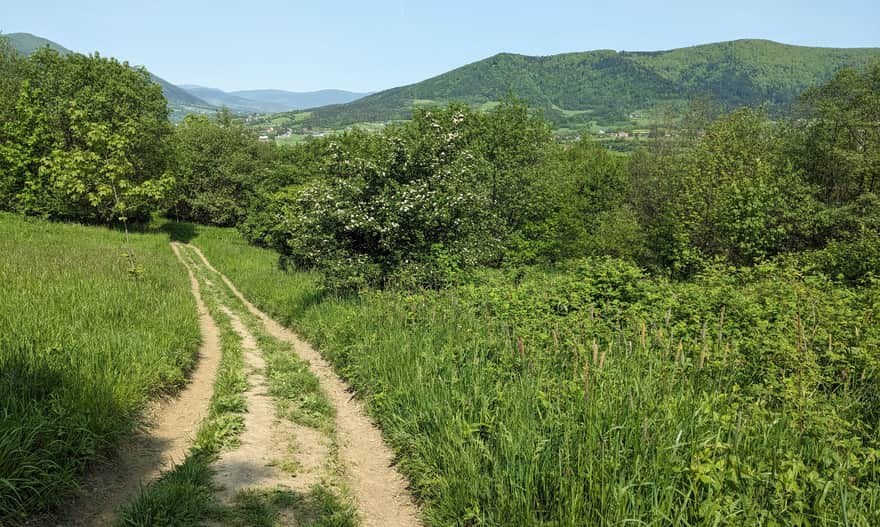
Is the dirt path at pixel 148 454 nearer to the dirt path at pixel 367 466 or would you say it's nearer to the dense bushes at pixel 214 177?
the dirt path at pixel 367 466

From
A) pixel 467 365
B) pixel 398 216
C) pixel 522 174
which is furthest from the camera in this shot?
pixel 522 174

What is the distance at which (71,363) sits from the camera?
21.6ft

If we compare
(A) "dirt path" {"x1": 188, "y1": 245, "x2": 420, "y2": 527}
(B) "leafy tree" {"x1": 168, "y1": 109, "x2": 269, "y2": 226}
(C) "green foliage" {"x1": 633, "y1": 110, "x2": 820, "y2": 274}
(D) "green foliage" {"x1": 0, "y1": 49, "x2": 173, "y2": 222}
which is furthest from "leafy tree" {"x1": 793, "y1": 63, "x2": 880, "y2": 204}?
(B) "leafy tree" {"x1": 168, "y1": 109, "x2": 269, "y2": 226}

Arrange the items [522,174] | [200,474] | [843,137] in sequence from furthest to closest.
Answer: [522,174] → [843,137] → [200,474]

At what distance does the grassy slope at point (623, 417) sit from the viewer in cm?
397

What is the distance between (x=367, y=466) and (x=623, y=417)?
3.47m

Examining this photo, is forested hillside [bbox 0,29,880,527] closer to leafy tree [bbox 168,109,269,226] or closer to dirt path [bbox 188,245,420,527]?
dirt path [bbox 188,245,420,527]

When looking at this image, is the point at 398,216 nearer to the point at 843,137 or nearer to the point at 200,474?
the point at 200,474

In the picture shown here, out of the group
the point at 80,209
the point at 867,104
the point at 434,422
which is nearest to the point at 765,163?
the point at 867,104

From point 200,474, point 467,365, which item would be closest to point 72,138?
point 200,474

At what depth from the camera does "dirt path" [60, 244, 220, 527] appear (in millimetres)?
4840

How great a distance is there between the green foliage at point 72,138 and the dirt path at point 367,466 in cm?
2939

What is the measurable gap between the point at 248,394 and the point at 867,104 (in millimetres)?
39293

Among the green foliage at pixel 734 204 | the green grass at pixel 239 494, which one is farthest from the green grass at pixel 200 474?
the green foliage at pixel 734 204
